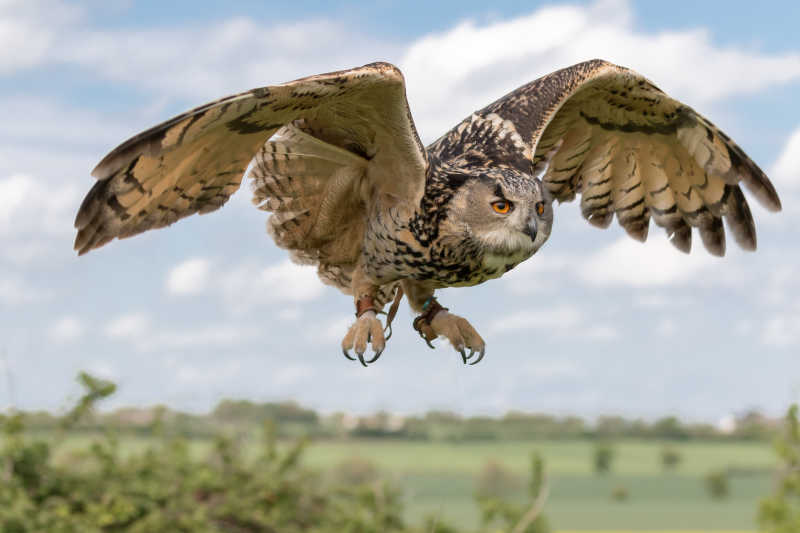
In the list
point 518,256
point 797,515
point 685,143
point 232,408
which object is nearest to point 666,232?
point 685,143

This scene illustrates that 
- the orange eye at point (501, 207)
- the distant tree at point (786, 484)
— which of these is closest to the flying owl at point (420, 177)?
the orange eye at point (501, 207)

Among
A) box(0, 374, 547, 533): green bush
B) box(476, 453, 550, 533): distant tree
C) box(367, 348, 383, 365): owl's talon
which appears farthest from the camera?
box(476, 453, 550, 533): distant tree

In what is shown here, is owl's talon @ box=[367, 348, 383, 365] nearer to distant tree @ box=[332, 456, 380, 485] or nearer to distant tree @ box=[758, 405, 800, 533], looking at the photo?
distant tree @ box=[332, 456, 380, 485]

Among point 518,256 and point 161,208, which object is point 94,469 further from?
point 518,256

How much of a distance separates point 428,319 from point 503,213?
3.26 ft

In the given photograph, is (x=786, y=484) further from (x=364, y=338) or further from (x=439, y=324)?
(x=364, y=338)

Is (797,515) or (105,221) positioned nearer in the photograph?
(105,221)

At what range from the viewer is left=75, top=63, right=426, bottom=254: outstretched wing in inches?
126

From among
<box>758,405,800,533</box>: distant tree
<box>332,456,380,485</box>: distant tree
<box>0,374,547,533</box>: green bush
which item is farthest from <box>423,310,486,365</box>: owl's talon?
<box>758,405,800,533</box>: distant tree

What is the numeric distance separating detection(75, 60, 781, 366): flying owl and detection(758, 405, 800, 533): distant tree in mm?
6527

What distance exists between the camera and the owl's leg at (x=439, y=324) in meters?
4.20

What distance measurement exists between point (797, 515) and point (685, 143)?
25.1ft

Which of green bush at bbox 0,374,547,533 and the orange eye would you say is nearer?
the orange eye

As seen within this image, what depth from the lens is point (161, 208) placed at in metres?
3.73
